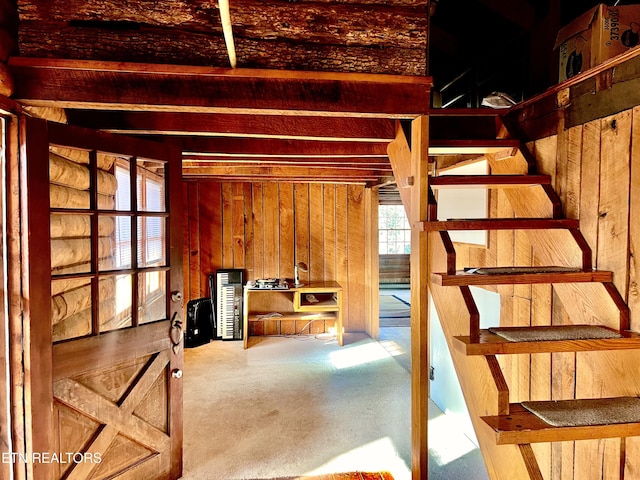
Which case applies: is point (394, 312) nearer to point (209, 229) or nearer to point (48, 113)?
point (209, 229)

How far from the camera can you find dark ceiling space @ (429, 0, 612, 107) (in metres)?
2.60

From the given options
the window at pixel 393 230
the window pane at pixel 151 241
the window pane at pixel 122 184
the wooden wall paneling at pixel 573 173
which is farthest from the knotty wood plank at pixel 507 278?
the window at pixel 393 230

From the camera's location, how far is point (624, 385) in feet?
4.53

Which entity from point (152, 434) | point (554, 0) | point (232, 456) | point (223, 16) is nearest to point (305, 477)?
point (232, 456)

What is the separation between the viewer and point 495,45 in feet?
11.9

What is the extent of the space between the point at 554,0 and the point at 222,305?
14.7 feet

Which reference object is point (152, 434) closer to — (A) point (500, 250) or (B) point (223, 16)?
(B) point (223, 16)

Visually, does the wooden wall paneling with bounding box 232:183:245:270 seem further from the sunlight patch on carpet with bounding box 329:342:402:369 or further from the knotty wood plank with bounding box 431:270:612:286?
the knotty wood plank with bounding box 431:270:612:286

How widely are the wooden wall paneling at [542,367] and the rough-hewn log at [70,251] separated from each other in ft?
7.58

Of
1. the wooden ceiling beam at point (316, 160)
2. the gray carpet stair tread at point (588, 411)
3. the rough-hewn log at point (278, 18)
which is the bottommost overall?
the gray carpet stair tread at point (588, 411)

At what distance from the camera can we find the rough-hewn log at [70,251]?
69.3 inches

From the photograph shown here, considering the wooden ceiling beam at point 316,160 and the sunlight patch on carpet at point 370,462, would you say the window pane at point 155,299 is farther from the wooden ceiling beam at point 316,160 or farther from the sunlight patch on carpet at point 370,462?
the sunlight patch on carpet at point 370,462

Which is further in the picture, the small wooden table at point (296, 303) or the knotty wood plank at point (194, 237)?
the knotty wood plank at point (194, 237)

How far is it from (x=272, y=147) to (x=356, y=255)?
296 cm
